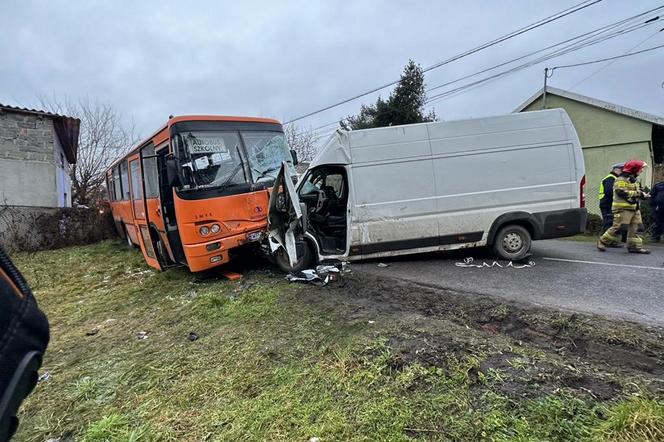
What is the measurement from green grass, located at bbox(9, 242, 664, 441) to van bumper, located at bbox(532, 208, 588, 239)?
134 inches

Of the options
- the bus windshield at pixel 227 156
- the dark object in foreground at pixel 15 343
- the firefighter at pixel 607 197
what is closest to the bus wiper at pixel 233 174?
the bus windshield at pixel 227 156

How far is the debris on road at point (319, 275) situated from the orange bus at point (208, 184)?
38.5 inches

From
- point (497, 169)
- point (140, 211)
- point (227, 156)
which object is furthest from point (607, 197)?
point (140, 211)

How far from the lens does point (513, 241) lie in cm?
659

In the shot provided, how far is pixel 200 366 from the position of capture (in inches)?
131

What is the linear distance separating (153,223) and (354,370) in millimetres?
5552

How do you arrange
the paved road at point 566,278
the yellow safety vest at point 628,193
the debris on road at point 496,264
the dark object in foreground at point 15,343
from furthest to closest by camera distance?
the yellow safety vest at point 628,193
the debris on road at point 496,264
the paved road at point 566,278
the dark object in foreground at point 15,343

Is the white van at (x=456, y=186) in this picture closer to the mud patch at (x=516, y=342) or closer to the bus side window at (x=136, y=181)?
the mud patch at (x=516, y=342)

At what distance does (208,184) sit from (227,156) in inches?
25.0

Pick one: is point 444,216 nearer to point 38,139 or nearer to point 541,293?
point 541,293

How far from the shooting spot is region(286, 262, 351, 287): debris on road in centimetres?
557

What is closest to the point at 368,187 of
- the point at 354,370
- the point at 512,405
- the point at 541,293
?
the point at 541,293

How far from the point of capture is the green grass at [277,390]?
217 cm

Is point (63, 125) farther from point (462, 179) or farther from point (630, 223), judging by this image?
point (630, 223)
